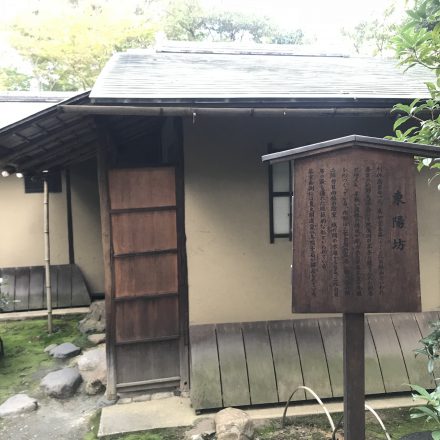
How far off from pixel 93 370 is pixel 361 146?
538cm

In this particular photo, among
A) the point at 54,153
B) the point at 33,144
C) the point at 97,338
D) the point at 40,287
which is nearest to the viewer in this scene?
the point at 33,144

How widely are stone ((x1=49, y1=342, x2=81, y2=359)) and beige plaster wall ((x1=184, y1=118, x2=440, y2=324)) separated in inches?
122

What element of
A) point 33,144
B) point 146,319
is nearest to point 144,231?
point 146,319

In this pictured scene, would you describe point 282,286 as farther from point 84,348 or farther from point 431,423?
point 84,348

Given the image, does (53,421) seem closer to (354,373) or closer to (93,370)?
(93,370)

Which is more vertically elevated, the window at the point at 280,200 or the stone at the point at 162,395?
the window at the point at 280,200

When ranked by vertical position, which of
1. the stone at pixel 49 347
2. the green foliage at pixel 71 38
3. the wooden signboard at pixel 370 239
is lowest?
the stone at pixel 49 347

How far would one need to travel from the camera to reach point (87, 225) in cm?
1015

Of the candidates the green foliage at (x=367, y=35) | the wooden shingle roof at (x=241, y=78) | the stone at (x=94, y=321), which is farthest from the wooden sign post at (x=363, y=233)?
the green foliage at (x=367, y=35)

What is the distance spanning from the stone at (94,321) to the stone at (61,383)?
6.67ft

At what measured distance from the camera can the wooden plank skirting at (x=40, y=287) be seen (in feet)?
31.1

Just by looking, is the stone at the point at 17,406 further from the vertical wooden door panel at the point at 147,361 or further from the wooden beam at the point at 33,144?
the wooden beam at the point at 33,144

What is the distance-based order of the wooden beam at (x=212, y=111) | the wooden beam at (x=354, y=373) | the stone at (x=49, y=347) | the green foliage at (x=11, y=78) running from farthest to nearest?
the green foliage at (x=11, y=78) → the stone at (x=49, y=347) → the wooden beam at (x=212, y=111) → the wooden beam at (x=354, y=373)

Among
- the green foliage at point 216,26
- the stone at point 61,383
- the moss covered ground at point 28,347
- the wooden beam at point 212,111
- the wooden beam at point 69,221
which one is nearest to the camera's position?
the wooden beam at point 212,111
